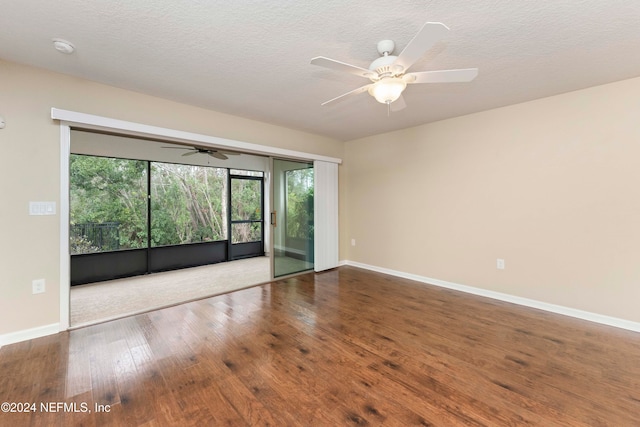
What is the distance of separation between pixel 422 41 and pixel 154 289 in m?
4.58

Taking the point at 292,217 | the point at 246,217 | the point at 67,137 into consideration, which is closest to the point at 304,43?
the point at 67,137

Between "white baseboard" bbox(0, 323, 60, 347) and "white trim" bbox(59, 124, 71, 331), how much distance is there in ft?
0.19

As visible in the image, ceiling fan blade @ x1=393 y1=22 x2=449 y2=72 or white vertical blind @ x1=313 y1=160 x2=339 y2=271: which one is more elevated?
ceiling fan blade @ x1=393 y1=22 x2=449 y2=72

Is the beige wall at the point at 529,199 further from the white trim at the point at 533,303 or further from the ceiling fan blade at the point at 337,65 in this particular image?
the ceiling fan blade at the point at 337,65

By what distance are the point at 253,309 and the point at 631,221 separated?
4.13m

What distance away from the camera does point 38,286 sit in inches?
99.2

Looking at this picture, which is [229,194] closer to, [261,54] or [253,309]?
[253,309]

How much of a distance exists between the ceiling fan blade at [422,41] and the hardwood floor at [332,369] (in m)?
2.16

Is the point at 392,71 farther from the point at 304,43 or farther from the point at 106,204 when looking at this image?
the point at 106,204

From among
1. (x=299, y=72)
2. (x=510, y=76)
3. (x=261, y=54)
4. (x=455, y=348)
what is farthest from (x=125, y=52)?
(x=455, y=348)

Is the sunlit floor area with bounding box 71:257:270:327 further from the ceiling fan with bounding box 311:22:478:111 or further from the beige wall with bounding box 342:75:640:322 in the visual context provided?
the ceiling fan with bounding box 311:22:478:111

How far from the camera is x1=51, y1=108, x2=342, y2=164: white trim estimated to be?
2.56m

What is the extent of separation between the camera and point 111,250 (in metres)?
4.78

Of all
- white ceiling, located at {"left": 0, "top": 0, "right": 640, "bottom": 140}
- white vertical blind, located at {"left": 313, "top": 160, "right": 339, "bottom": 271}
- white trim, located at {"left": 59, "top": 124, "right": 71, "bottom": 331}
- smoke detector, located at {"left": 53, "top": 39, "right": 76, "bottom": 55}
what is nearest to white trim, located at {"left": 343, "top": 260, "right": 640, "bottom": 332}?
white vertical blind, located at {"left": 313, "top": 160, "right": 339, "bottom": 271}
